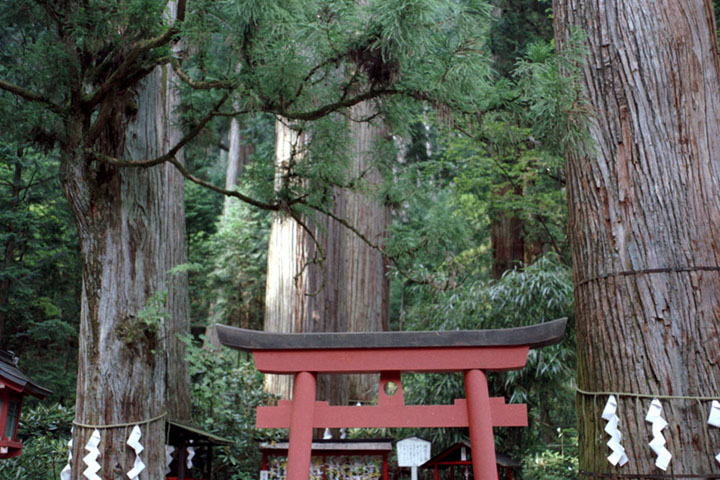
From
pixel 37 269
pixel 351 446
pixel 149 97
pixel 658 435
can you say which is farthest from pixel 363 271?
pixel 658 435

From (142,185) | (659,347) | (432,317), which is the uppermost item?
(142,185)

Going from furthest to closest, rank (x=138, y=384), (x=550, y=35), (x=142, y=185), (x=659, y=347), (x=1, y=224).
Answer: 1. (x=550, y=35)
2. (x=1, y=224)
3. (x=142, y=185)
4. (x=138, y=384)
5. (x=659, y=347)

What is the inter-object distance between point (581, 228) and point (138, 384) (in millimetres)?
2919

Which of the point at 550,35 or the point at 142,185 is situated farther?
the point at 550,35

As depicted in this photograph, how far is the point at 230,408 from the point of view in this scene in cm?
648

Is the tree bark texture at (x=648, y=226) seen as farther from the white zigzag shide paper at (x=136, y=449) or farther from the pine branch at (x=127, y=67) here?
the white zigzag shide paper at (x=136, y=449)

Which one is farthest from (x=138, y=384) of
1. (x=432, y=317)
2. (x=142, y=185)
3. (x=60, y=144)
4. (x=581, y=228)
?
(x=432, y=317)

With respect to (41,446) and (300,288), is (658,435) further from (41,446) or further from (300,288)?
(41,446)

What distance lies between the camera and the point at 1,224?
7.25 metres

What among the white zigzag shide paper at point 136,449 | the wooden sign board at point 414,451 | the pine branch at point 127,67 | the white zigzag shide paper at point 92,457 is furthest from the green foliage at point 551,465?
the pine branch at point 127,67

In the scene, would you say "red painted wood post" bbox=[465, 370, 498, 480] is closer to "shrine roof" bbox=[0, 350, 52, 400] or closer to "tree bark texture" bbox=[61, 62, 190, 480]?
"tree bark texture" bbox=[61, 62, 190, 480]

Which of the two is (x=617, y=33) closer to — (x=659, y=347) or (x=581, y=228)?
(x=581, y=228)

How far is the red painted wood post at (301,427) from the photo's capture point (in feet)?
10.6

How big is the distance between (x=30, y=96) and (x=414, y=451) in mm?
4268
